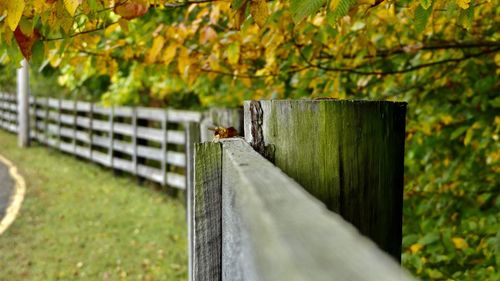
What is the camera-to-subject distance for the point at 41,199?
8461mm

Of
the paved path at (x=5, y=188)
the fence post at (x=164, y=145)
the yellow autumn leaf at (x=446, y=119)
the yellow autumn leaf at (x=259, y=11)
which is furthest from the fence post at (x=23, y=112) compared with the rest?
the yellow autumn leaf at (x=259, y=11)

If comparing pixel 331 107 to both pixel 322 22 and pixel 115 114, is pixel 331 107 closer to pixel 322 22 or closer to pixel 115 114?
pixel 322 22

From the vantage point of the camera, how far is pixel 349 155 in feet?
3.65

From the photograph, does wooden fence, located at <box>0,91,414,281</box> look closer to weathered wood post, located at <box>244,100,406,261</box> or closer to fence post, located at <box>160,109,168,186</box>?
weathered wood post, located at <box>244,100,406,261</box>

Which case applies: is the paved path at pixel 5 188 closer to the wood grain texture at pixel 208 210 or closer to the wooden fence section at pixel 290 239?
the wood grain texture at pixel 208 210

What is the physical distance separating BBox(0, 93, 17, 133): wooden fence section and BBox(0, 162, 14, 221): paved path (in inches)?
334

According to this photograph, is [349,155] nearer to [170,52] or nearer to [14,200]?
[170,52]

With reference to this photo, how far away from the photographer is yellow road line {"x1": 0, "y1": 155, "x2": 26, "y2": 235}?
7.10 m

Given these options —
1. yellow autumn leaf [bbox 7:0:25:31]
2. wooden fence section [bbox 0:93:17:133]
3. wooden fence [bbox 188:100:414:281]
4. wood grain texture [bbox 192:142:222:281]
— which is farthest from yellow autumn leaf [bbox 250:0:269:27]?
wooden fence section [bbox 0:93:17:133]

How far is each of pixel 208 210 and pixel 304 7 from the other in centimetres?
57

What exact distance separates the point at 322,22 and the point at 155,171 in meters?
7.43

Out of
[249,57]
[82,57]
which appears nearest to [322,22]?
[249,57]

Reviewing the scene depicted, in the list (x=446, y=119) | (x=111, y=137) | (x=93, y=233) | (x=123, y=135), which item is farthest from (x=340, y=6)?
(x=123, y=135)

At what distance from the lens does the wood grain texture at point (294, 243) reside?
47 centimetres
